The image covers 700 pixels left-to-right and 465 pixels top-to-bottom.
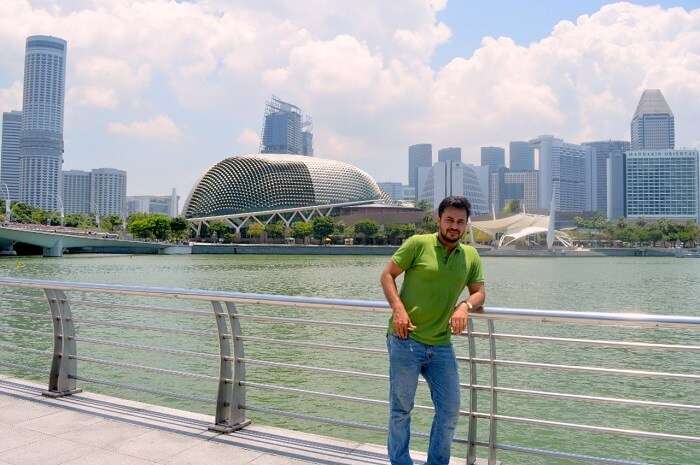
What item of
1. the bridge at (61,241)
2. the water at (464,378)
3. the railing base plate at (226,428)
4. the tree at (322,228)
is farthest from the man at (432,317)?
A: the tree at (322,228)

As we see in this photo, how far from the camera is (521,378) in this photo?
10.5 m

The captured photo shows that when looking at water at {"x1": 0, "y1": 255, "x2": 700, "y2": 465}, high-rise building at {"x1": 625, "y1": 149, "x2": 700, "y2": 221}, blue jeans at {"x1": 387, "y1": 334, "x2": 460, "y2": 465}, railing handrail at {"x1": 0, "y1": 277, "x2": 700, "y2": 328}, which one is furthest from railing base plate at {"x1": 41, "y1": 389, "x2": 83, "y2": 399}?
high-rise building at {"x1": 625, "y1": 149, "x2": 700, "y2": 221}

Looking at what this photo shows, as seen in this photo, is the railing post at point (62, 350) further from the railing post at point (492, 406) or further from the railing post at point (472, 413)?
the railing post at point (492, 406)

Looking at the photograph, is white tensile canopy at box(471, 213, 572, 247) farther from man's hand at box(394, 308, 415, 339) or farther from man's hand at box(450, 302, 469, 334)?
man's hand at box(394, 308, 415, 339)

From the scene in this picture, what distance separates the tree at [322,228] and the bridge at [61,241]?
25.3 meters

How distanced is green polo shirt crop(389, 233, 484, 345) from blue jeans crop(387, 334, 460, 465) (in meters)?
0.08

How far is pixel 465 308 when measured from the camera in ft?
11.5

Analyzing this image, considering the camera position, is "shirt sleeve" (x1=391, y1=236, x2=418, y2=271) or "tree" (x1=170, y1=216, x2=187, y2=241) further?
"tree" (x1=170, y1=216, x2=187, y2=241)

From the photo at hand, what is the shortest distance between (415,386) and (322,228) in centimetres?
10556

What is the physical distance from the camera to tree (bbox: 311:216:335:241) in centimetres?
10919

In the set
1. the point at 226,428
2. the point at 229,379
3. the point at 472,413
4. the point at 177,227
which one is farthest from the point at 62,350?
the point at 177,227

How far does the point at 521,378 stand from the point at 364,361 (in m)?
2.93

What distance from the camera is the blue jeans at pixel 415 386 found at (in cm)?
354

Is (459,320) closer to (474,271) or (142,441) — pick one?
(474,271)
